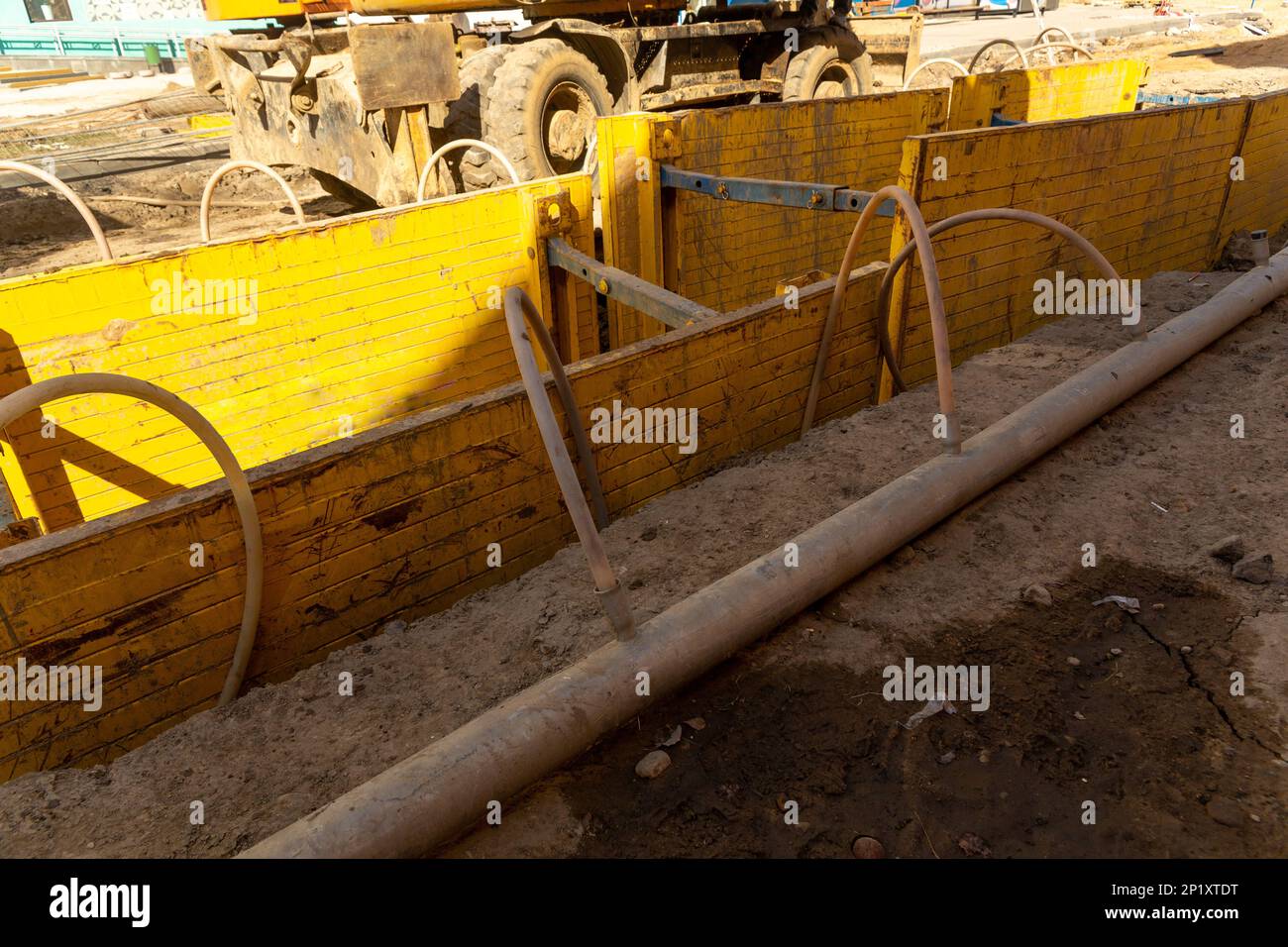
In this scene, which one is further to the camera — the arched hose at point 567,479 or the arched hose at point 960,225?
the arched hose at point 960,225

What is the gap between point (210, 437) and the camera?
8.38 feet

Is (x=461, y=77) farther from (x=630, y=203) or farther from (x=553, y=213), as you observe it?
(x=553, y=213)

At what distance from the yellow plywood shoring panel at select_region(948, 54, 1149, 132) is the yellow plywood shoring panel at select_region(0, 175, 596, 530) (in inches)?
201

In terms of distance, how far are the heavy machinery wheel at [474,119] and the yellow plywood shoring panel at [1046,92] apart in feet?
15.4

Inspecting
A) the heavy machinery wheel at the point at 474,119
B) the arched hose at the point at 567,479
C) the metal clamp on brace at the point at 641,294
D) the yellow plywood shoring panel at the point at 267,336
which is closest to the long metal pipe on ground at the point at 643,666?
the arched hose at the point at 567,479

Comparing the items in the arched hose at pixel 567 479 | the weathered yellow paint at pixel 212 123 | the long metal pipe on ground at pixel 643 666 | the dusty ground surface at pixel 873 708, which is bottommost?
the dusty ground surface at pixel 873 708

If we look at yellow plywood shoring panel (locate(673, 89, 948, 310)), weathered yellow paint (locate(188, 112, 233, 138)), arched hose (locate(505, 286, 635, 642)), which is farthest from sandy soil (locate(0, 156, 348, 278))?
arched hose (locate(505, 286, 635, 642))

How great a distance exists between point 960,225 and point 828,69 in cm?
839

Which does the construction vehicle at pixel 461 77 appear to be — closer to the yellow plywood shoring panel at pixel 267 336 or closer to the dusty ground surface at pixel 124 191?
the yellow plywood shoring panel at pixel 267 336

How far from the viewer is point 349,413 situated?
5.06 m

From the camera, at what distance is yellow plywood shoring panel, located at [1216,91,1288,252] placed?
7.23m

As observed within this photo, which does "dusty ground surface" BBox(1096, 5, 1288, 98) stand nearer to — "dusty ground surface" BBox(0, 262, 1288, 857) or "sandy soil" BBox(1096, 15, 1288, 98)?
"sandy soil" BBox(1096, 15, 1288, 98)

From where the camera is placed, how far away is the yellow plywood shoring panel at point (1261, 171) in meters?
7.23
